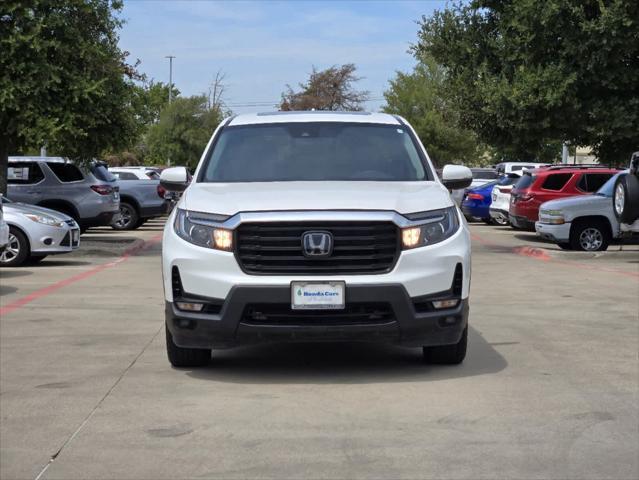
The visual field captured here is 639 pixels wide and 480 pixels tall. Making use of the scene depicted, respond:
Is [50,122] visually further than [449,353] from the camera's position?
Yes

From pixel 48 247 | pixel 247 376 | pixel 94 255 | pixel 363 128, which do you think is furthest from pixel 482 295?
pixel 94 255

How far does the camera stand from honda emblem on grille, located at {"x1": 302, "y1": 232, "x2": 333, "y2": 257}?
7.93 meters

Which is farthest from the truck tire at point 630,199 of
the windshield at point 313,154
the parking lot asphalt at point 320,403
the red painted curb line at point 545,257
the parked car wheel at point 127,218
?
the parked car wheel at point 127,218

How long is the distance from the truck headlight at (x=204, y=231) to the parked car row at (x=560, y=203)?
943 cm

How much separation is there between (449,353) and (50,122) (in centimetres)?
1392

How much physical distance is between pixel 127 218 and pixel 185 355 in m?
24.1

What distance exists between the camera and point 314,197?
26.7 feet

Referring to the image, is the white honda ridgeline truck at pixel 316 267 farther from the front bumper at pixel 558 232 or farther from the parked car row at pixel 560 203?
the front bumper at pixel 558 232

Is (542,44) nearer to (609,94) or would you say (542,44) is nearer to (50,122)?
(609,94)

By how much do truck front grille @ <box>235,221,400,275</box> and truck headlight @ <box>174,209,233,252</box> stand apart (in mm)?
87

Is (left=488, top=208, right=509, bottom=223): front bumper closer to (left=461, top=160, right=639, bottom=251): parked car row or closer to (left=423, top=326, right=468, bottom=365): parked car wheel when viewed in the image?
(left=461, top=160, right=639, bottom=251): parked car row

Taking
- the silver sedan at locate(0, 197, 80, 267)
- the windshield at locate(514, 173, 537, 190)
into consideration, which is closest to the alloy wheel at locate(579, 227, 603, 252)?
the windshield at locate(514, 173, 537, 190)

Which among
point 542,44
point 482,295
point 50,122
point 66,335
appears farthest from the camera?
point 542,44

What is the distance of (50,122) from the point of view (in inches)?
826
